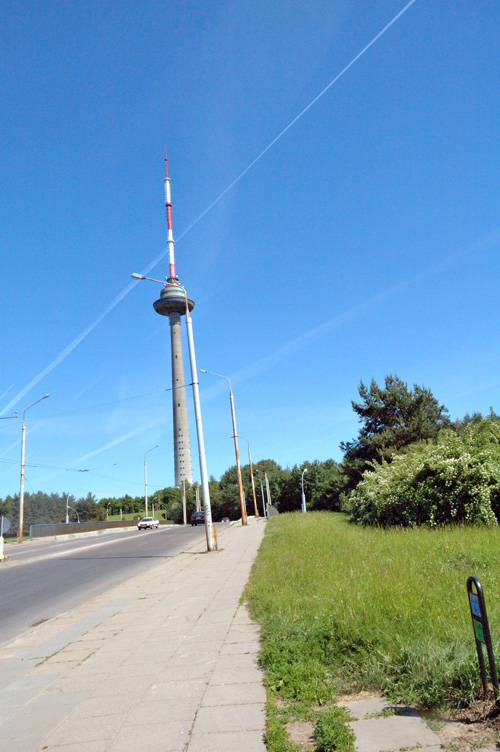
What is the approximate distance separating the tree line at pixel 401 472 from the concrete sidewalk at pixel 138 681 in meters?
8.47

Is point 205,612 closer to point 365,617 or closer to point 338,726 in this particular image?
point 365,617

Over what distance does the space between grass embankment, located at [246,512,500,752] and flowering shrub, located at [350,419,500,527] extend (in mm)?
6198

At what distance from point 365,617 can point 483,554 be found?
418 cm

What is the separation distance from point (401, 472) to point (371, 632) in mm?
13315

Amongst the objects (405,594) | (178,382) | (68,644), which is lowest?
(68,644)

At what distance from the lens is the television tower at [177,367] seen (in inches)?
4594

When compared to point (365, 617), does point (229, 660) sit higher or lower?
lower

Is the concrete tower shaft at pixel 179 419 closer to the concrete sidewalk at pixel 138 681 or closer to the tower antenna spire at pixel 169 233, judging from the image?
the tower antenna spire at pixel 169 233

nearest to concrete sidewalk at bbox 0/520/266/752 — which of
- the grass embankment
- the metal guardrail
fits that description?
the grass embankment

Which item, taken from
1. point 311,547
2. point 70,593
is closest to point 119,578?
point 70,593

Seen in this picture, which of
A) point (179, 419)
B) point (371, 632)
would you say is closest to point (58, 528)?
point (371, 632)

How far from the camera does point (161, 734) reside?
138 inches

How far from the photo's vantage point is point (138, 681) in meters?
4.77

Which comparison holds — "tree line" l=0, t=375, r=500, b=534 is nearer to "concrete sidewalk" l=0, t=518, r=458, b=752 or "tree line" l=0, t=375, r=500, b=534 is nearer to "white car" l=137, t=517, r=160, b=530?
"concrete sidewalk" l=0, t=518, r=458, b=752
